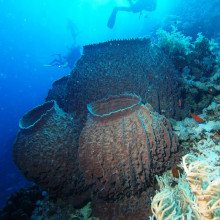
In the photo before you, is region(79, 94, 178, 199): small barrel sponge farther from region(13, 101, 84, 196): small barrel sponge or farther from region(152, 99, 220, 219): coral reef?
region(152, 99, 220, 219): coral reef

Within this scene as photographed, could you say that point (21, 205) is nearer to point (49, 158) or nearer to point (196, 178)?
point (49, 158)

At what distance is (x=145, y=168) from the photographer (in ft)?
8.41

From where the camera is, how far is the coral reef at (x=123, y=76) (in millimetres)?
3842

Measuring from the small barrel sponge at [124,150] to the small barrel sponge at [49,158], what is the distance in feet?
0.88

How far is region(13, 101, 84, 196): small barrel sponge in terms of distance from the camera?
2.82 meters

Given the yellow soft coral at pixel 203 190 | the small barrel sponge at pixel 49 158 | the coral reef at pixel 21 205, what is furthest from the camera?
the coral reef at pixel 21 205

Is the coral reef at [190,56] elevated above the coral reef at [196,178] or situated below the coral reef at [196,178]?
above

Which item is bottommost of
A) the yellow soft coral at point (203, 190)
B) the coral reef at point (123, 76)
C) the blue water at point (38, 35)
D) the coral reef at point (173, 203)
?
the coral reef at point (173, 203)

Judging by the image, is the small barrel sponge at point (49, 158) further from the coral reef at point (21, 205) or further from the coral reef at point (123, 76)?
the coral reef at point (21, 205)

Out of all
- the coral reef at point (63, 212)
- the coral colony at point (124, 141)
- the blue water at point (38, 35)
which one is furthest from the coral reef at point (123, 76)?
the blue water at point (38, 35)

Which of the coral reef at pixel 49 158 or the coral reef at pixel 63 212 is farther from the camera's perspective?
the coral reef at pixel 63 212

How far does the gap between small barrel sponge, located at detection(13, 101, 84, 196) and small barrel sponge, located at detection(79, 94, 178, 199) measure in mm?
269

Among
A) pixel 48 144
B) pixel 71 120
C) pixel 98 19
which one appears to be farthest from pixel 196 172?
pixel 98 19

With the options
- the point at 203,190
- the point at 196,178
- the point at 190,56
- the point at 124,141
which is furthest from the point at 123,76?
the point at 203,190
